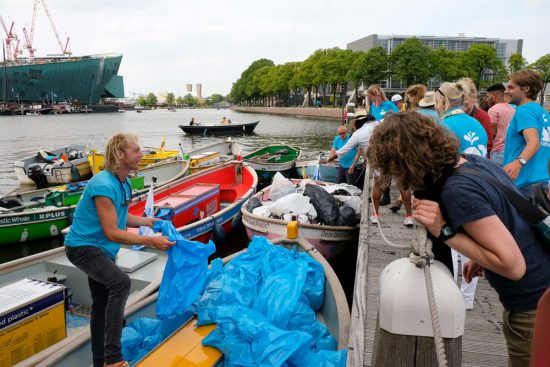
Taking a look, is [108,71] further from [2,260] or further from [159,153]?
[2,260]

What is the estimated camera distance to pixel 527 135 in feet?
12.0

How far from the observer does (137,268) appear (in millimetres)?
5590

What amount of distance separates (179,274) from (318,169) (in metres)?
9.24

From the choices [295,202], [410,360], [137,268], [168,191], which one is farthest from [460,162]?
[168,191]

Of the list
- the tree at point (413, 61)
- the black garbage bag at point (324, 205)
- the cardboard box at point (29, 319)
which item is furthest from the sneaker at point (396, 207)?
the tree at point (413, 61)

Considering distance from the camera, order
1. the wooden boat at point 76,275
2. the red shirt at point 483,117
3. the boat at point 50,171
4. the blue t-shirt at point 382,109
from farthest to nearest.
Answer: the boat at point 50,171 → the blue t-shirt at point 382,109 → the red shirt at point 483,117 → the wooden boat at point 76,275

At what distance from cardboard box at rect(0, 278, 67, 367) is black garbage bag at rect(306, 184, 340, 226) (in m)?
4.69

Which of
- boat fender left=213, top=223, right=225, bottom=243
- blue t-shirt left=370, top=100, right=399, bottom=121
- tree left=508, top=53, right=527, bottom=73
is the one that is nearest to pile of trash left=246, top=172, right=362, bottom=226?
boat fender left=213, top=223, right=225, bottom=243

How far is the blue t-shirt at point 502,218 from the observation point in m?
1.61

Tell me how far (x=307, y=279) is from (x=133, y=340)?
1967 mm

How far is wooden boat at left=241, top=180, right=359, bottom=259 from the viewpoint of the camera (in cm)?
724

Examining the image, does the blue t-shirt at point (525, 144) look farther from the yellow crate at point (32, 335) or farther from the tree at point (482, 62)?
the tree at point (482, 62)

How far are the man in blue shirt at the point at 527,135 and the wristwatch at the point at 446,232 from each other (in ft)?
8.05

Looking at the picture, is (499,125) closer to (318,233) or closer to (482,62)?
(318,233)
